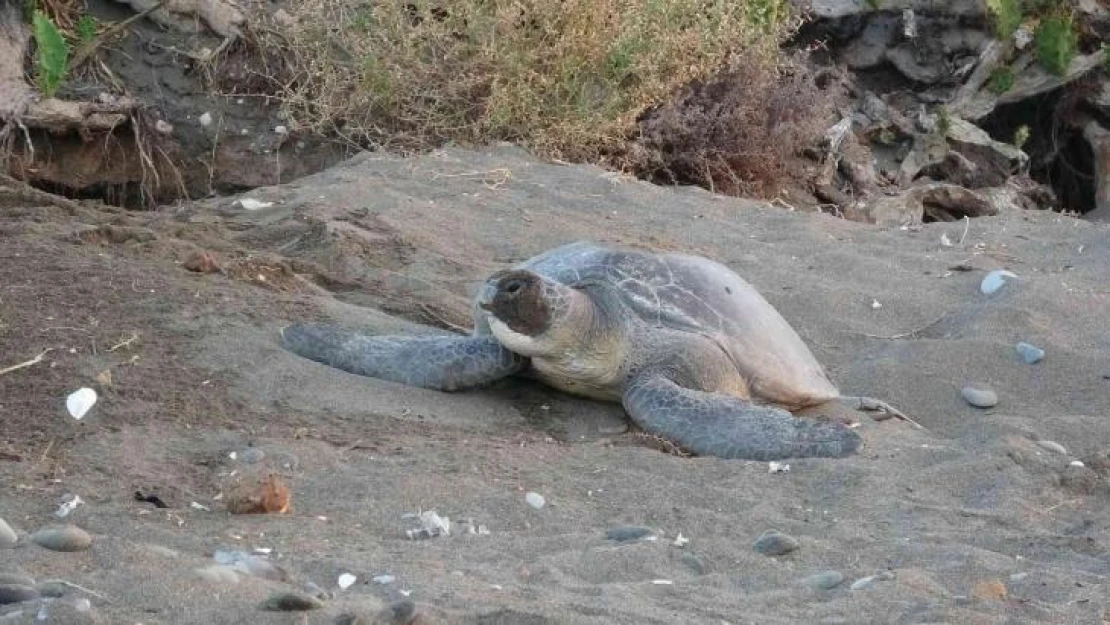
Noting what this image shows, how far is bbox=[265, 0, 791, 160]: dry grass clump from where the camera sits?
739 centimetres

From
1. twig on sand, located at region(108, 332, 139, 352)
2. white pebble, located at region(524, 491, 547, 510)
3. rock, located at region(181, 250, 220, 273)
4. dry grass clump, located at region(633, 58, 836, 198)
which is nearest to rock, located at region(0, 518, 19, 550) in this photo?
white pebble, located at region(524, 491, 547, 510)

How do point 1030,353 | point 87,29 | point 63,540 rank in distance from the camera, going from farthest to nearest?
point 87,29 < point 1030,353 < point 63,540

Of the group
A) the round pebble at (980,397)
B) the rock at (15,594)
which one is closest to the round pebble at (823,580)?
the rock at (15,594)

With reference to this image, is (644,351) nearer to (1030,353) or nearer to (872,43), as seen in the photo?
(1030,353)

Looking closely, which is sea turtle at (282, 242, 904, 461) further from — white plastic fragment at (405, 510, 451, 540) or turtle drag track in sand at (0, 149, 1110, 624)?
white plastic fragment at (405, 510, 451, 540)

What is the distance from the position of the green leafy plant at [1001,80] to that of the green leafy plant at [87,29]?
16.6 ft

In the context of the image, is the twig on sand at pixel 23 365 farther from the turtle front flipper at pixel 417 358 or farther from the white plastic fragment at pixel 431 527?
the white plastic fragment at pixel 431 527

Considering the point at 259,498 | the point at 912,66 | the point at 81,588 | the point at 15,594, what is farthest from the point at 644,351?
the point at 912,66

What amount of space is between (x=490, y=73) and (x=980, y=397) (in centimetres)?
331

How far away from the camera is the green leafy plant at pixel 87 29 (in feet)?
24.7

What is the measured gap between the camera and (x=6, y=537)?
2.72m

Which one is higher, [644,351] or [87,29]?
[644,351]

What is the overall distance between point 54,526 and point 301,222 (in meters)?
3.05

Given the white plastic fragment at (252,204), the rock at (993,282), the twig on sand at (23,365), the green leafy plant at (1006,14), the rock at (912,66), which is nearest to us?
the twig on sand at (23,365)
